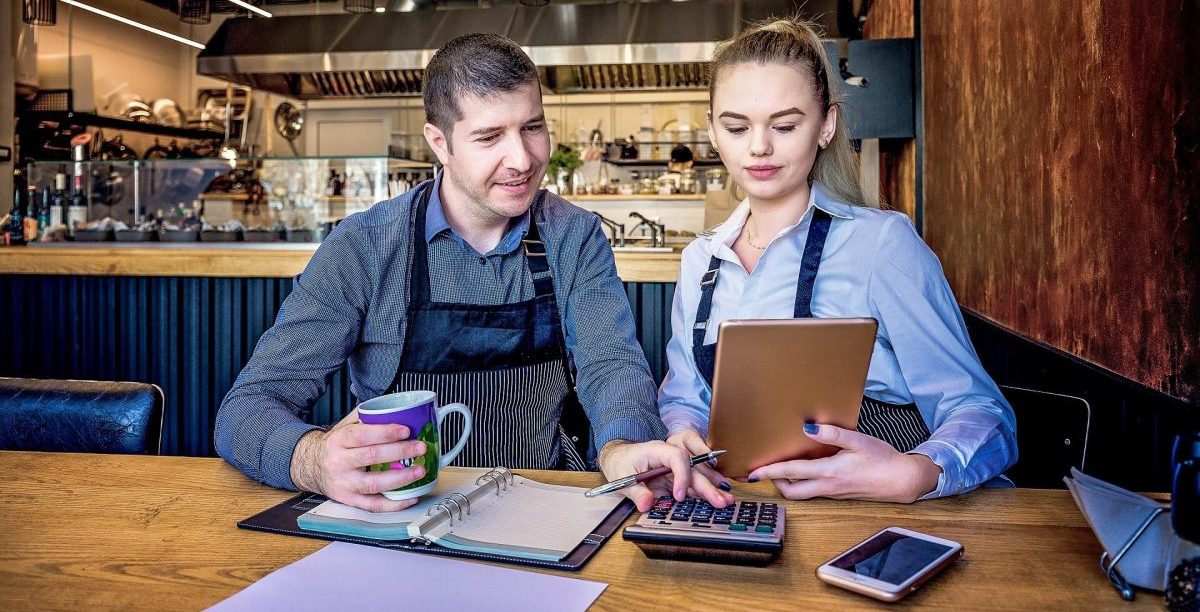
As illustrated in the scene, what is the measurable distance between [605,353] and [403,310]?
356mm

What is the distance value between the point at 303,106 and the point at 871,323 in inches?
363

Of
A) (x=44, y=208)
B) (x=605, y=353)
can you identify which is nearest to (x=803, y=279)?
(x=605, y=353)

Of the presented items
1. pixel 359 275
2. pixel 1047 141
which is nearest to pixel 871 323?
pixel 359 275

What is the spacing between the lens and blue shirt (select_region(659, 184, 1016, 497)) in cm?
131

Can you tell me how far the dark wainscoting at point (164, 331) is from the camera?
A: 10.0 feet

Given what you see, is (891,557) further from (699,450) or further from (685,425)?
(685,425)

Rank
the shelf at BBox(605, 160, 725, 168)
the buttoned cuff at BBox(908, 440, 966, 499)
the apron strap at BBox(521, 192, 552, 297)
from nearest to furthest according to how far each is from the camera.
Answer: the buttoned cuff at BBox(908, 440, 966, 499) → the apron strap at BBox(521, 192, 552, 297) → the shelf at BBox(605, 160, 725, 168)

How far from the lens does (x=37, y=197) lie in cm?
413

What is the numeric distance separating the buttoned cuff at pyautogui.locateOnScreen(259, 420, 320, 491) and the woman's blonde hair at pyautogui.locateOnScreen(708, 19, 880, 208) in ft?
2.93

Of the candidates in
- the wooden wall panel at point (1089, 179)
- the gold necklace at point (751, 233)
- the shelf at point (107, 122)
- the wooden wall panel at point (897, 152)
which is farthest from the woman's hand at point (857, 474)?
the shelf at point (107, 122)

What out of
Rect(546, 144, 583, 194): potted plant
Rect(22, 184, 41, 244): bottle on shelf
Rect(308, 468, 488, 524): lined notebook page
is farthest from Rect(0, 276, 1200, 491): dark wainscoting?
Rect(546, 144, 583, 194): potted plant

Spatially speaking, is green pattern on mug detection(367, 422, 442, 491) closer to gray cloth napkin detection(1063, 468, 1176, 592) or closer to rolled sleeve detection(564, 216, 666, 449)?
rolled sleeve detection(564, 216, 666, 449)

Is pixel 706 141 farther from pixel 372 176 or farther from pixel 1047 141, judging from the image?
pixel 1047 141

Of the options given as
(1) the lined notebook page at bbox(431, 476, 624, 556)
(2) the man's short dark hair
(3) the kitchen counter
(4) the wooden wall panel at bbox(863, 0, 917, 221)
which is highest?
(4) the wooden wall panel at bbox(863, 0, 917, 221)
